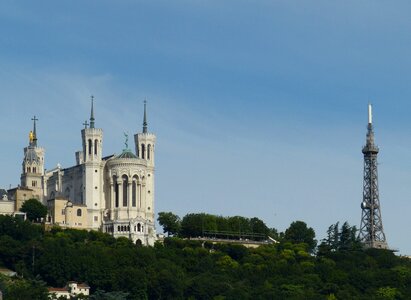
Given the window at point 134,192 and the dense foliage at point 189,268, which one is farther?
the window at point 134,192

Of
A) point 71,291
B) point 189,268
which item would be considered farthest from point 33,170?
point 71,291

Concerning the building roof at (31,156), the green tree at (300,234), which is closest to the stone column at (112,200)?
the building roof at (31,156)

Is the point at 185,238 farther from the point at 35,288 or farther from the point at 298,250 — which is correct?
the point at 35,288

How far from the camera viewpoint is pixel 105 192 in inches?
5197

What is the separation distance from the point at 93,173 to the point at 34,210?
651 cm

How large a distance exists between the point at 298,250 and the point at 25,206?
23.9m

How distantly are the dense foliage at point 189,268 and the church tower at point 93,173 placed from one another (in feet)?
18.4

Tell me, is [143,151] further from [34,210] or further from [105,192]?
[34,210]

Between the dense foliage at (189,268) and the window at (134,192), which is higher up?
the window at (134,192)

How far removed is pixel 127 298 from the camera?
109 m

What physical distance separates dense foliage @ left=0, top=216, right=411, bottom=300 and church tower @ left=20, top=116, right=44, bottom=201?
42.2ft

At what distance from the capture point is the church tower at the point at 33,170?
137500 millimetres

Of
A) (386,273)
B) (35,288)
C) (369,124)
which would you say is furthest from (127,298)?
(369,124)

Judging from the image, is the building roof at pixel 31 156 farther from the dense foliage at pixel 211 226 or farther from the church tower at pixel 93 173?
the dense foliage at pixel 211 226
